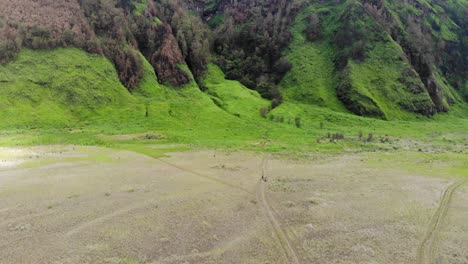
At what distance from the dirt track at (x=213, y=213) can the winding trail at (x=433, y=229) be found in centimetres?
34

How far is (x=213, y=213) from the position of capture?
22.6 metres

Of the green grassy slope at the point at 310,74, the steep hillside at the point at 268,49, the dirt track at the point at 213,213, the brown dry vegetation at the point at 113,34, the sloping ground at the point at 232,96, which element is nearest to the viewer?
the dirt track at the point at 213,213

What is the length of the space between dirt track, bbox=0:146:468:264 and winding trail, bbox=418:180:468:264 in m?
0.34

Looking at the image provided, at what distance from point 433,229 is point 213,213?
1446 cm

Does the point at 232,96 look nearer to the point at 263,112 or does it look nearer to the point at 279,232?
the point at 263,112

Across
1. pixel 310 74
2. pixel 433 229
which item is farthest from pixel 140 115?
pixel 310 74

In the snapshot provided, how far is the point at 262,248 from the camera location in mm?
17750

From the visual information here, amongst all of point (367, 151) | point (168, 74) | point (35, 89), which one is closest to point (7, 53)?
point (35, 89)

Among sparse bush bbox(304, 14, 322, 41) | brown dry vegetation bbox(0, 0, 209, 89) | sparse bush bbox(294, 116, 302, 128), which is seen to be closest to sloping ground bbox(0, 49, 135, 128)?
brown dry vegetation bbox(0, 0, 209, 89)

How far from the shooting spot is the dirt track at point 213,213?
17.2 metres

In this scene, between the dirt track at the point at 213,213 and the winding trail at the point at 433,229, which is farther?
the dirt track at the point at 213,213

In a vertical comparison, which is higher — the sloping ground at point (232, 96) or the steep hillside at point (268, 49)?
the steep hillside at point (268, 49)

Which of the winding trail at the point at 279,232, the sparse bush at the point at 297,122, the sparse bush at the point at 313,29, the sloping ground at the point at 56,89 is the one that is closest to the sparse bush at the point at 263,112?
the sparse bush at the point at 297,122

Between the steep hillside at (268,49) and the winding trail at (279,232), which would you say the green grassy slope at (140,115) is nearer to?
the steep hillside at (268,49)
